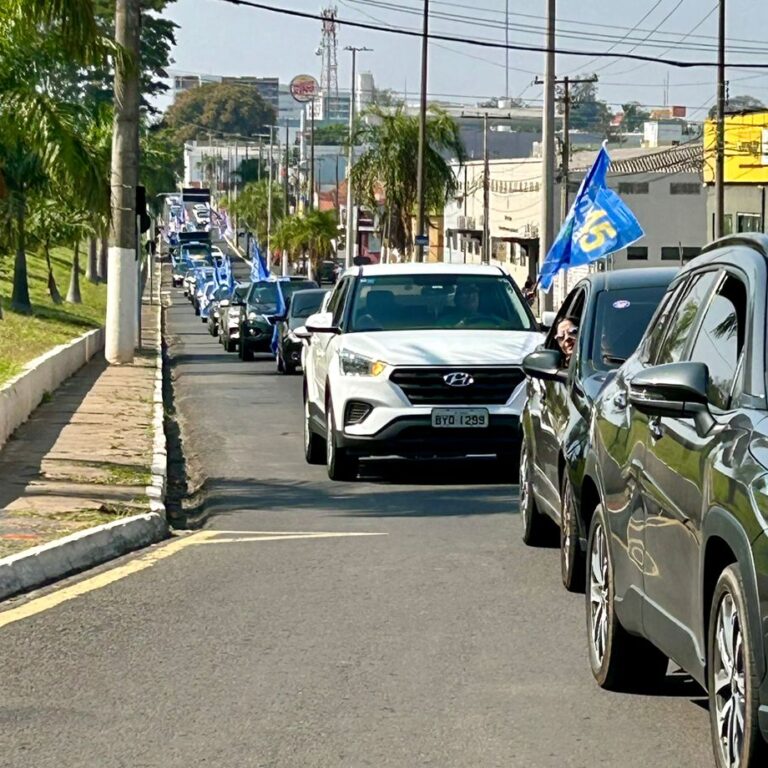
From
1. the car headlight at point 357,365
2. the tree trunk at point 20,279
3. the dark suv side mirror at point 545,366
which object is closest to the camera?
the dark suv side mirror at point 545,366

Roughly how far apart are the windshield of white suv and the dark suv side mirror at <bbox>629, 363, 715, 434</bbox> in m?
10.1

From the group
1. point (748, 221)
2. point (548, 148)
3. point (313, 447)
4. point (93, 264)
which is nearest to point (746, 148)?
point (748, 221)

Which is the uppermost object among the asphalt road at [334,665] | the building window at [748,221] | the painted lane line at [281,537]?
the building window at [748,221]

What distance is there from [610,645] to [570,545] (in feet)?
7.52

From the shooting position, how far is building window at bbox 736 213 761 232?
58188mm

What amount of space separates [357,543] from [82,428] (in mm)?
8509

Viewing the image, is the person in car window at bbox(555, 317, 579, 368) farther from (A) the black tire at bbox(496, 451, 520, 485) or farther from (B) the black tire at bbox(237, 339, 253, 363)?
(B) the black tire at bbox(237, 339, 253, 363)

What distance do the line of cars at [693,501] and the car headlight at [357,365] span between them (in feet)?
20.6

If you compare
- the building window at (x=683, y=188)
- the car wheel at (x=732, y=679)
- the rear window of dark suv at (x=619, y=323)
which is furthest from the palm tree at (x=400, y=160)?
the car wheel at (x=732, y=679)

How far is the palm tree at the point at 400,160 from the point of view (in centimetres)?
6962

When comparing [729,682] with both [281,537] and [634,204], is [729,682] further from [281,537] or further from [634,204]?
[634,204]

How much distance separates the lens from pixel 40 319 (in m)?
45.9

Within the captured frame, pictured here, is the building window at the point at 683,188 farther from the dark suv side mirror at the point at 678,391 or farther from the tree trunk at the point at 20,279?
the dark suv side mirror at the point at 678,391

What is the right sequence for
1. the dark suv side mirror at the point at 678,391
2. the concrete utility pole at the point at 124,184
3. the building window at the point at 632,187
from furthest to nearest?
the building window at the point at 632,187
the concrete utility pole at the point at 124,184
the dark suv side mirror at the point at 678,391
